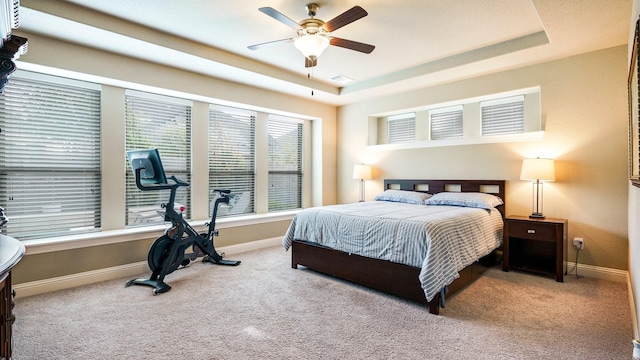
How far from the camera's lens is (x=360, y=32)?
329 centimetres

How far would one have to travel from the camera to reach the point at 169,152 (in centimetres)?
421

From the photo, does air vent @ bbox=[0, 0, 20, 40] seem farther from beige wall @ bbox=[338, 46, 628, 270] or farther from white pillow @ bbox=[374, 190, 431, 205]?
beige wall @ bbox=[338, 46, 628, 270]

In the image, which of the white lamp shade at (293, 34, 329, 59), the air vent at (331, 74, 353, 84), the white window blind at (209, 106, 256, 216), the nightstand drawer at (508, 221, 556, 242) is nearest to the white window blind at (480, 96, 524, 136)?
the nightstand drawer at (508, 221, 556, 242)

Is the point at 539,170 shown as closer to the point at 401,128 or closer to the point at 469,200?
the point at 469,200

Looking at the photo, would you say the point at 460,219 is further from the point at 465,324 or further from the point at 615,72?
the point at 615,72

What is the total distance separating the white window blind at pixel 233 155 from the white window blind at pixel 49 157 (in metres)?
1.44

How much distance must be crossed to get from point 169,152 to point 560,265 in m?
4.77

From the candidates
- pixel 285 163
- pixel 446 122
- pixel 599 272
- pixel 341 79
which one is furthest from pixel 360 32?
pixel 599 272

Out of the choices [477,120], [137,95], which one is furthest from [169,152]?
[477,120]

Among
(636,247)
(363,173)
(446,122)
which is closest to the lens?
(636,247)

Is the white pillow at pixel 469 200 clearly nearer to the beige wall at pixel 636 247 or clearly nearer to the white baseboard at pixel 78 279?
the beige wall at pixel 636 247

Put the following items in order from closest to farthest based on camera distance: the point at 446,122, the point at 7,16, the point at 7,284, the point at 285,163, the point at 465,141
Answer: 1. the point at 7,284
2. the point at 7,16
3. the point at 465,141
4. the point at 446,122
5. the point at 285,163

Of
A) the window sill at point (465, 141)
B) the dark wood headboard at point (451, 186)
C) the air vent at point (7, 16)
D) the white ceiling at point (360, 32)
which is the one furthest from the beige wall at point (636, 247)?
the air vent at point (7, 16)

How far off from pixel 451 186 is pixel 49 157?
4933 mm
